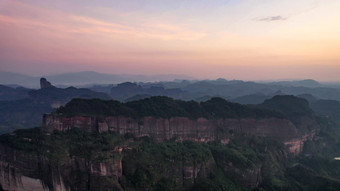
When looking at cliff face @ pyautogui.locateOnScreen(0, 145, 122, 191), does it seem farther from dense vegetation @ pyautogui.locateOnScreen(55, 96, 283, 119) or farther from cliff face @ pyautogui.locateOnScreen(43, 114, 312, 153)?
dense vegetation @ pyautogui.locateOnScreen(55, 96, 283, 119)

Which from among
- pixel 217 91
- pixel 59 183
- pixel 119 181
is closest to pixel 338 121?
pixel 119 181

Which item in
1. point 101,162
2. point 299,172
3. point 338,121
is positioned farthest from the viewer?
point 338,121

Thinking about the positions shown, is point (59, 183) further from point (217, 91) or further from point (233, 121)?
point (217, 91)

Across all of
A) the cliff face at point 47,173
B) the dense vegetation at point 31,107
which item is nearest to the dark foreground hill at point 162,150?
the cliff face at point 47,173

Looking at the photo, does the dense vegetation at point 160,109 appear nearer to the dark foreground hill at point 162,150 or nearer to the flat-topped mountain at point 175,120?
the flat-topped mountain at point 175,120

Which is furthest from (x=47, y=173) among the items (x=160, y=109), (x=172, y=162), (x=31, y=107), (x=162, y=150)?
(x=31, y=107)

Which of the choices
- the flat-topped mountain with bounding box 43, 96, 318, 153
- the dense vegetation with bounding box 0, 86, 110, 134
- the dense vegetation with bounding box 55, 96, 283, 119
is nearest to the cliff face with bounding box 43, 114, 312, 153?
the flat-topped mountain with bounding box 43, 96, 318, 153

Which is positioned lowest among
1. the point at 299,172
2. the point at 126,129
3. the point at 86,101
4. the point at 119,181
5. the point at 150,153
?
the point at 299,172

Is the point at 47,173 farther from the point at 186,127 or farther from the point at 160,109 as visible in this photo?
the point at 186,127
